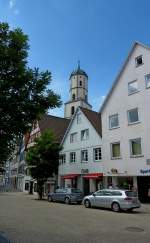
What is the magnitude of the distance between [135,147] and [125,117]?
11.4 feet

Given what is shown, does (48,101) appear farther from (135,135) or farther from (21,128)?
(135,135)

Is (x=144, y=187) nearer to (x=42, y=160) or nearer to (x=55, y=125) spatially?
(x=42, y=160)

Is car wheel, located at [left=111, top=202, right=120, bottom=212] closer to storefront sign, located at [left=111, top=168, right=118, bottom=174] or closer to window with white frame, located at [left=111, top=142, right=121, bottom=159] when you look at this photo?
storefront sign, located at [left=111, top=168, right=118, bottom=174]

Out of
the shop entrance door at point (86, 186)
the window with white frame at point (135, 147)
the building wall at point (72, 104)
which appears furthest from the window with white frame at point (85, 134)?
the building wall at point (72, 104)

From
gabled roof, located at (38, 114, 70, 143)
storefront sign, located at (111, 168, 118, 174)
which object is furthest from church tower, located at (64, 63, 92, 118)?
storefront sign, located at (111, 168, 118, 174)

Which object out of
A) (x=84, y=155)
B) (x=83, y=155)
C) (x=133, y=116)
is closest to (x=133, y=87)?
(x=133, y=116)

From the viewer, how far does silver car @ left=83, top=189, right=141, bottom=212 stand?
20141 mm

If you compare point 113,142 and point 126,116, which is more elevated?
point 126,116

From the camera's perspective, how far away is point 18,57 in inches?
294

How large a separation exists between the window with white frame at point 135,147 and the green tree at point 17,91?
21.1 meters

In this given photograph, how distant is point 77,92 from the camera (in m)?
75.6

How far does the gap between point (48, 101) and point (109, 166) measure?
23.9 metres

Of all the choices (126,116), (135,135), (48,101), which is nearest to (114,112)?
(126,116)

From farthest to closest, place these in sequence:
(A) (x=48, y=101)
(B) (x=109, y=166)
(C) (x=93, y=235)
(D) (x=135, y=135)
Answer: (B) (x=109, y=166) < (D) (x=135, y=135) < (C) (x=93, y=235) < (A) (x=48, y=101)
